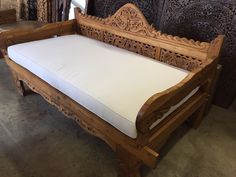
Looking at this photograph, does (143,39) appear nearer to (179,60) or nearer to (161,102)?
(179,60)

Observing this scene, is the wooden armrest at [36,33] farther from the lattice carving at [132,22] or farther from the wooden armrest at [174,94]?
the wooden armrest at [174,94]

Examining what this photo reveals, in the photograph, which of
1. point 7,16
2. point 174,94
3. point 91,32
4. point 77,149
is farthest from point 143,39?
point 7,16

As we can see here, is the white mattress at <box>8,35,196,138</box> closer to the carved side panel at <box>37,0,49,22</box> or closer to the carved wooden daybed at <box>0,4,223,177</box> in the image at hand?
the carved wooden daybed at <box>0,4,223,177</box>

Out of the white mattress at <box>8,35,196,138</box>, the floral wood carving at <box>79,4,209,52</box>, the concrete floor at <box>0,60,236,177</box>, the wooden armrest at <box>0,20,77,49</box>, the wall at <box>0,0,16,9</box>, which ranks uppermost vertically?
the floral wood carving at <box>79,4,209,52</box>

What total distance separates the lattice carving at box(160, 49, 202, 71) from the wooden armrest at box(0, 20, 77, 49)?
1.06 metres

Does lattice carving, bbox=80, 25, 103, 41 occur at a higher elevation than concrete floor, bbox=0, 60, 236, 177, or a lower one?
higher

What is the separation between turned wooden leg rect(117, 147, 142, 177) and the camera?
1.19 meters

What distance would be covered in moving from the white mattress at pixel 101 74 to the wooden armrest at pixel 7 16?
1.21 m

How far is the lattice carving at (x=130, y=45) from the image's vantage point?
5.94 feet

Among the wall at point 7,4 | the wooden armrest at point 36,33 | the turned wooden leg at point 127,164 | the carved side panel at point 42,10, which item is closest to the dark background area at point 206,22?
the wooden armrest at point 36,33

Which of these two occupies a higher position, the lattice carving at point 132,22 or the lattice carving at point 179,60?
the lattice carving at point 132,22

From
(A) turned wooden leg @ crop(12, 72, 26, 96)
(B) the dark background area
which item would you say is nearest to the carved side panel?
(A) turned wooden leg @ crop(12, 72, 26, 96)

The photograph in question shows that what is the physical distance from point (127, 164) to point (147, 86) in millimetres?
454

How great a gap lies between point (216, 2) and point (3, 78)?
208cm
